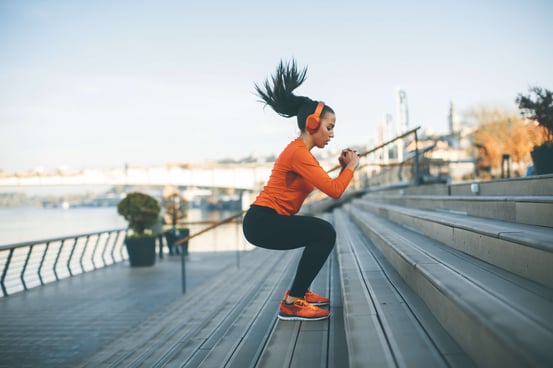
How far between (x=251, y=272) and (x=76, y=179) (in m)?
42.1

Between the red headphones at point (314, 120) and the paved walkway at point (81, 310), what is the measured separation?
287 cm

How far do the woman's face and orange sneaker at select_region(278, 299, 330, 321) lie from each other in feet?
3.40

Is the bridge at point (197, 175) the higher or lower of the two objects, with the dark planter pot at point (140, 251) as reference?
higher

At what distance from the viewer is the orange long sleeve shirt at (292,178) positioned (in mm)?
2436

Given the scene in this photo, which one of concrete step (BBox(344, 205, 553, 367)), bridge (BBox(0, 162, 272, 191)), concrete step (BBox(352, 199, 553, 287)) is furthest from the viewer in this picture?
bridge (BBox(0, 162, 272, 191))

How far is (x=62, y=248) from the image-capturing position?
8.49m

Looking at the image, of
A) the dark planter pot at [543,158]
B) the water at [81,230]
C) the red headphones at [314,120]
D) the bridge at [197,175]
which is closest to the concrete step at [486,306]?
the red headphones at [314,120]

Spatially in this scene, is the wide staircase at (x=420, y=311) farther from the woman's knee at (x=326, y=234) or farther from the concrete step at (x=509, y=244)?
the woman's knee at (x=326, y=234)

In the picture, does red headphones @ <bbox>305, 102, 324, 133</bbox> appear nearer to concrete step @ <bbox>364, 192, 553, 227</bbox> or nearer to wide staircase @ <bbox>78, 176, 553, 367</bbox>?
wide staircase @ <bbox>78, 176, 553, 367</bbox>

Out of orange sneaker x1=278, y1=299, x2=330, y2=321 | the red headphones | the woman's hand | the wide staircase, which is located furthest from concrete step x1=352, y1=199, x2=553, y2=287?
the red headphones

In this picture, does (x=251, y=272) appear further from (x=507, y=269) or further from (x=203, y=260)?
(x=507, y=269)

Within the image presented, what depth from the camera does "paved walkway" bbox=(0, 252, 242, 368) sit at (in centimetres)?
392

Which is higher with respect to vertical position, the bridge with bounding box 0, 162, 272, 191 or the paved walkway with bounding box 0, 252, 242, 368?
the bridge with bounding box 0, 162, 272, 191

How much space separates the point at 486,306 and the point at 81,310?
539 cm
